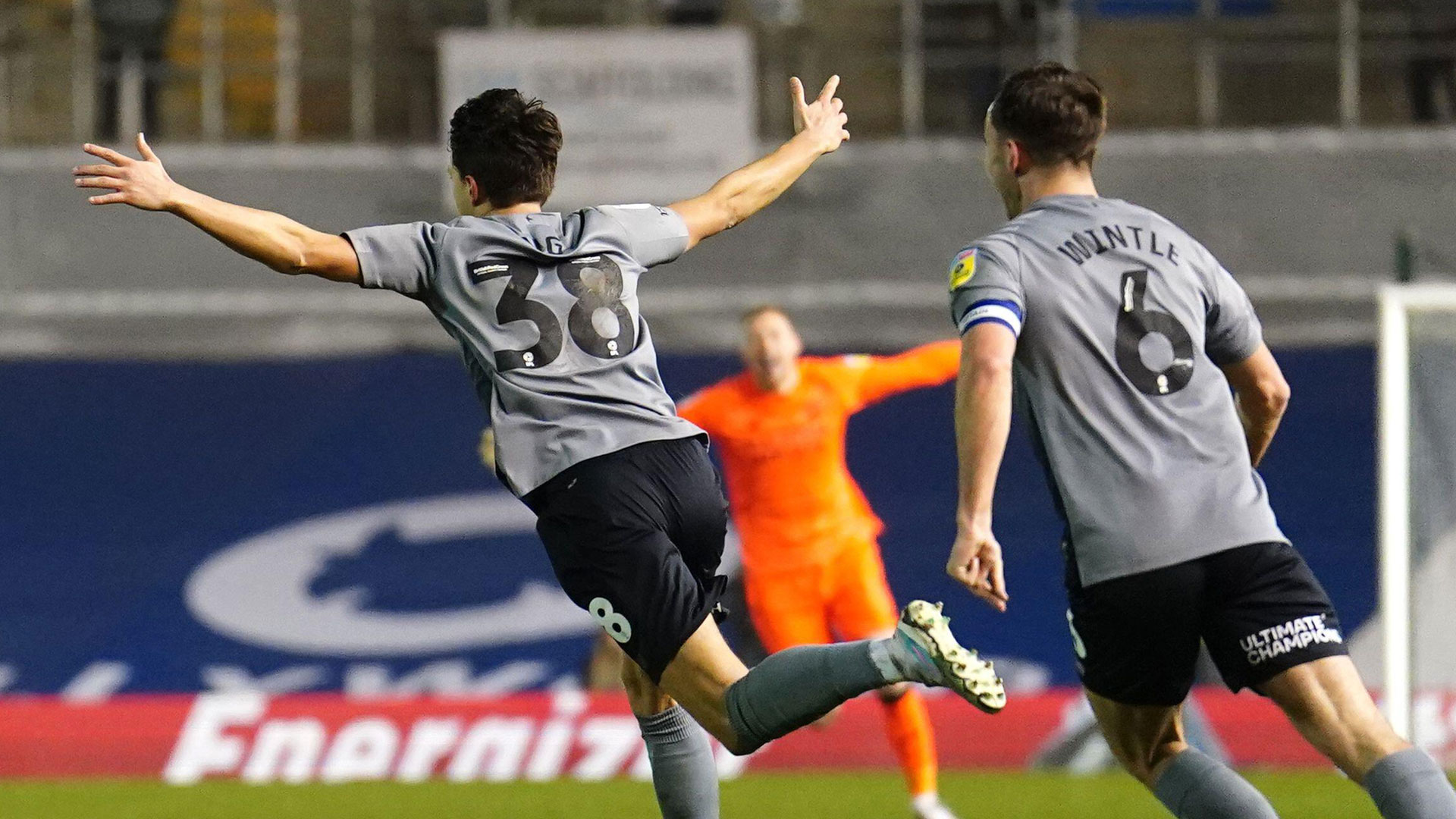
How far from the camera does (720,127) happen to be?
12602 millimetres

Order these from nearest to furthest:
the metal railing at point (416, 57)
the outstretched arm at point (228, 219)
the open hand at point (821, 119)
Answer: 1. the outstretched arm at point (228, 219)
2. the open hand at point (821, 119)
3. the metal railing at point (416, 57)

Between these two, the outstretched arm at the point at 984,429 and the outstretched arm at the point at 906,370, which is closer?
the outstretched arm at the point at 984,429

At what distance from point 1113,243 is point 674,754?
1.70 metres

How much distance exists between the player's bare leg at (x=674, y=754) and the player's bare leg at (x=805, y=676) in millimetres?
343

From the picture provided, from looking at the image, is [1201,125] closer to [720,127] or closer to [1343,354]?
[1343,354]

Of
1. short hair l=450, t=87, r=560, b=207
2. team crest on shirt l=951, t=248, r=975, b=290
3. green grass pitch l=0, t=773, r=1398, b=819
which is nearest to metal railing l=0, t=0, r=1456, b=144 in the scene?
green grass pitch l=0, t=773, r=1398, b=819

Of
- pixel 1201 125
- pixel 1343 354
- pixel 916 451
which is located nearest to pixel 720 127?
pixel 916 451

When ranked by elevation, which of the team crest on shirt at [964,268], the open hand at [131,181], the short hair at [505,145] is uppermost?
the short hair at [505,145]

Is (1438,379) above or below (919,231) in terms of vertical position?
below

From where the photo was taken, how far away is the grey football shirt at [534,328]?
4.52 meters

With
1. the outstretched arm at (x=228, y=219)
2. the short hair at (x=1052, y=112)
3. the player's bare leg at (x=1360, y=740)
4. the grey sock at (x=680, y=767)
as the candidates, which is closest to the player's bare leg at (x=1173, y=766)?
the player's bare leg at (x=1360, y=740)

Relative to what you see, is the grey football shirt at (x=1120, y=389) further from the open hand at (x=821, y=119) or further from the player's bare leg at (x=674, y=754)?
the player's bare leg at (x=674, y=754)

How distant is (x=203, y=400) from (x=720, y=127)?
146 inches

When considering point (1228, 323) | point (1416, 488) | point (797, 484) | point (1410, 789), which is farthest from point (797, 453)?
point (1410, 789)
